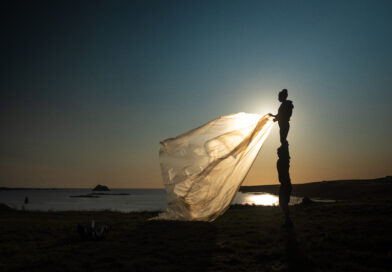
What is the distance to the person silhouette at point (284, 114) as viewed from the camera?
9.94 m

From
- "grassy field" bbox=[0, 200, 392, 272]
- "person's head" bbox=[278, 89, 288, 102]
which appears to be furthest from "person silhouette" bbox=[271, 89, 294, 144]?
"grassy field" bbox=[0, 200, 392, 272]

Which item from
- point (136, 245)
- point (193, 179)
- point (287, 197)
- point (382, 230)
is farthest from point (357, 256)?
point (193, 179)

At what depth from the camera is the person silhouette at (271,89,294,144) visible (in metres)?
9.94

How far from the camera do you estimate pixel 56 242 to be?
25.9 feet

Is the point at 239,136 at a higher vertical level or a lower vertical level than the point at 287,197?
higher

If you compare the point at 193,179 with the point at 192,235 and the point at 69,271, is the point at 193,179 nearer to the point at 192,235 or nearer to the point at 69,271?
the point at 192,235

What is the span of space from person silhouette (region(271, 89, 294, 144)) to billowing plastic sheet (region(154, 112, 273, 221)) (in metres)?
1.14

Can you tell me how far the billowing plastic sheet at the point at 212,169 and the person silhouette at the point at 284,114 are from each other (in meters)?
1.14

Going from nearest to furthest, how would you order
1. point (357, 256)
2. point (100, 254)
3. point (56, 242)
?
point (357, 256) → point (100, 254) → point (56, 242)

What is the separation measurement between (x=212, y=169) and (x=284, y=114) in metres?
3.53

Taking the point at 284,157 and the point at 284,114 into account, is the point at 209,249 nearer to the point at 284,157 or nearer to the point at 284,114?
the point at 284,157

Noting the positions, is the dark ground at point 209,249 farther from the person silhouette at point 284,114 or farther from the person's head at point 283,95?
the person's head at point 283,95

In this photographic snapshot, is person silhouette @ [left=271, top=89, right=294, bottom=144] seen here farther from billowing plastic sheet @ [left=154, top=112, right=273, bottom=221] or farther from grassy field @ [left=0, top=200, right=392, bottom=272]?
grassy field @ [left=0, top=200, right=392, bottom=272]

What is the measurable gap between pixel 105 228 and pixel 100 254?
8.05ft
